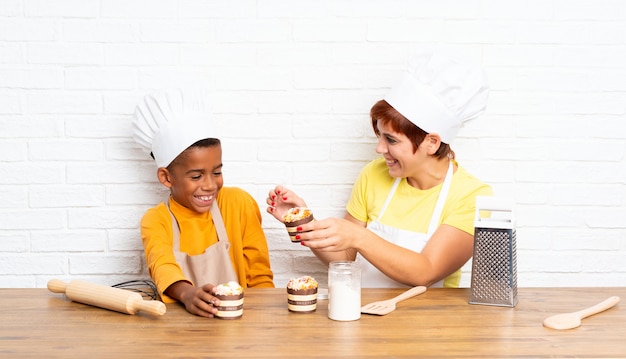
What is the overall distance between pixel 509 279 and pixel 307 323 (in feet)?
2.06

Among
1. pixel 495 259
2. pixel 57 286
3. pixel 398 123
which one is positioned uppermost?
pixel 398 123

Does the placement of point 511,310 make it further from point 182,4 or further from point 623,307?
point 182,4

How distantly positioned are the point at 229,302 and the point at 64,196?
1.34 meters

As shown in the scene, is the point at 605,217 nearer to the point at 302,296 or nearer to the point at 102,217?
the point at 302,296

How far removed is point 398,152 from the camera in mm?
2762

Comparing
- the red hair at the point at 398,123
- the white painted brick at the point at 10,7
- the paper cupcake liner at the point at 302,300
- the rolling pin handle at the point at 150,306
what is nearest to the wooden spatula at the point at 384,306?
the paper cupcake liner at the point at 302,300

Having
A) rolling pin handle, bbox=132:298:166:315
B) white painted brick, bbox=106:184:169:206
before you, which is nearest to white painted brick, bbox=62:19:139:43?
white painted brick, bbox=106:184:169:206

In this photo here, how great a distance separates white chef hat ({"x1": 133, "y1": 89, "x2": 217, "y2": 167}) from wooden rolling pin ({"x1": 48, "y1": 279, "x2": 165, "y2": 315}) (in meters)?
0.65

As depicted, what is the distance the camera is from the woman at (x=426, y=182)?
8.70 feet

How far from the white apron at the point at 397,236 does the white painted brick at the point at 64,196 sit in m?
1.11

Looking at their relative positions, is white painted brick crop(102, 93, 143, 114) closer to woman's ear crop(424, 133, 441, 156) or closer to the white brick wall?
the white brick wall

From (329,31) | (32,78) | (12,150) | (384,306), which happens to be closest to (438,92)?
(329,31)

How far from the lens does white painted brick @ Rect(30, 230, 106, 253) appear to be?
312 centimetres

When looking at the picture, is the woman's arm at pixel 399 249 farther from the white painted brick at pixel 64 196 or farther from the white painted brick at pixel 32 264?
the white painted brick at pixel 32 264
